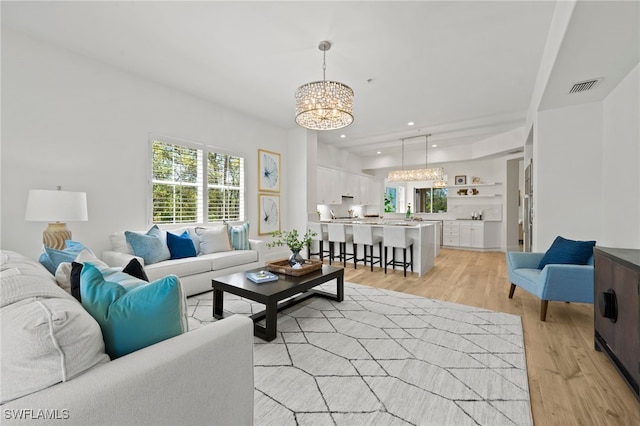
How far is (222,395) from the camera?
115 centimetres

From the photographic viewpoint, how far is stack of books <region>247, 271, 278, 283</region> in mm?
2816

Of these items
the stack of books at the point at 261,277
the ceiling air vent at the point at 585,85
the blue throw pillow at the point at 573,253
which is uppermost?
the ceiling air vent at the point at 585,85

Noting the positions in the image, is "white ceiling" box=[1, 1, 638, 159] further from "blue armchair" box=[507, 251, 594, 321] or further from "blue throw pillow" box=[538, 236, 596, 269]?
"blue armchair" box=[507, 251, 594, 321]

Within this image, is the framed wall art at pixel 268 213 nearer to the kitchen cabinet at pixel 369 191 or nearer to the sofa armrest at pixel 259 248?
the sofa armrest at pixel 259 248

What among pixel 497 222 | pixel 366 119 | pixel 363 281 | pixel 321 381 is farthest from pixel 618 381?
pixel 497 222

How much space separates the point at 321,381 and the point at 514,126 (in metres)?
6.60

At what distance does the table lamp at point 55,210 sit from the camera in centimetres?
269

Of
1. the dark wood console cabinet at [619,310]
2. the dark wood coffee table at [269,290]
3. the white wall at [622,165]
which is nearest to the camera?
the dark wood console cabinet at [619,310]

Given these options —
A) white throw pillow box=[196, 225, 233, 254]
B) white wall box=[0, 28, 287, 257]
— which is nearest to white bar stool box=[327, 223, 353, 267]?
white throw pillow box=[196, 225, 233, 254]

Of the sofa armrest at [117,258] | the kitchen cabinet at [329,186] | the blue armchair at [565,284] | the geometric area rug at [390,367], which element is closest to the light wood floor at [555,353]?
the geometric area rug at [390,367]

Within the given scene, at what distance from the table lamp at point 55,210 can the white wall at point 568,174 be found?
222 inches

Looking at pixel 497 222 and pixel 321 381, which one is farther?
pixel 497 222

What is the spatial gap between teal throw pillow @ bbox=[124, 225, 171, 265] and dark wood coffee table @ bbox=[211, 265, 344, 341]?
3.81 ft

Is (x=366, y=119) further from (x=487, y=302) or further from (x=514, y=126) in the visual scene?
(x=487, y=302)
